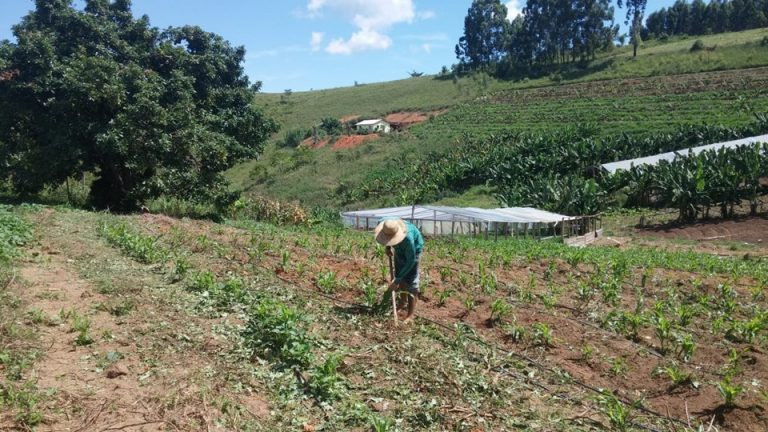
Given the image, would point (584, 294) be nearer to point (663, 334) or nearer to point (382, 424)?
point (663, 334)

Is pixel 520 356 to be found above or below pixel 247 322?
below

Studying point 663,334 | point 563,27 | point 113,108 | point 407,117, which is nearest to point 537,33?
point 563,27

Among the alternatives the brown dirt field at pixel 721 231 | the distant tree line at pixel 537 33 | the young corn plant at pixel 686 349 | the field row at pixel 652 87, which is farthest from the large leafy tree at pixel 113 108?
the distant tree line at pixel 537 33

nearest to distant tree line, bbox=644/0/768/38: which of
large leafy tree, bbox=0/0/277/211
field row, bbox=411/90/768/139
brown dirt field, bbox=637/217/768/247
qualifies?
field row, bbox=411/90/768/139

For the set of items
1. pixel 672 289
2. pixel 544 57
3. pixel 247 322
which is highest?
pixel 544 57

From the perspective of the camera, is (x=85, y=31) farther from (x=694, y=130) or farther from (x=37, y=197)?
(x=694, y=130)

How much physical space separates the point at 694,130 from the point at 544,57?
1737 inches

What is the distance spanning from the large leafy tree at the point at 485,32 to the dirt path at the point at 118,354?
3181 inches

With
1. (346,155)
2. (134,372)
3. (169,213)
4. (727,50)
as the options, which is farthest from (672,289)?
(727,50)

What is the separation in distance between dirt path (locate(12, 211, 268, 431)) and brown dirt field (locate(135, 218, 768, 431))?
7.31ft

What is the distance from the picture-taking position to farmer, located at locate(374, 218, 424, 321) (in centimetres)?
740

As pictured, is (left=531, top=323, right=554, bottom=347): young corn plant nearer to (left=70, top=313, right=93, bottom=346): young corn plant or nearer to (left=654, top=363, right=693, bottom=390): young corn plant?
(left=654, top=363, right=693, bottom=390): young corn plant

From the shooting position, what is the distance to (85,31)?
1933cm

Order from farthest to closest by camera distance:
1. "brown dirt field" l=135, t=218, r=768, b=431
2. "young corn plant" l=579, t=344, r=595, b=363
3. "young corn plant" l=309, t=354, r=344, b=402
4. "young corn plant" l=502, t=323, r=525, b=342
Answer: "young corn plant" l=502, t=323, r=525, b=342 < "young corn plant" l=579, t=344, r=595, b=363 < "brown dirt field" l=135, t=218, r=768, b=431 < "young corn plant" l=309, t=354, r=344, b=402
